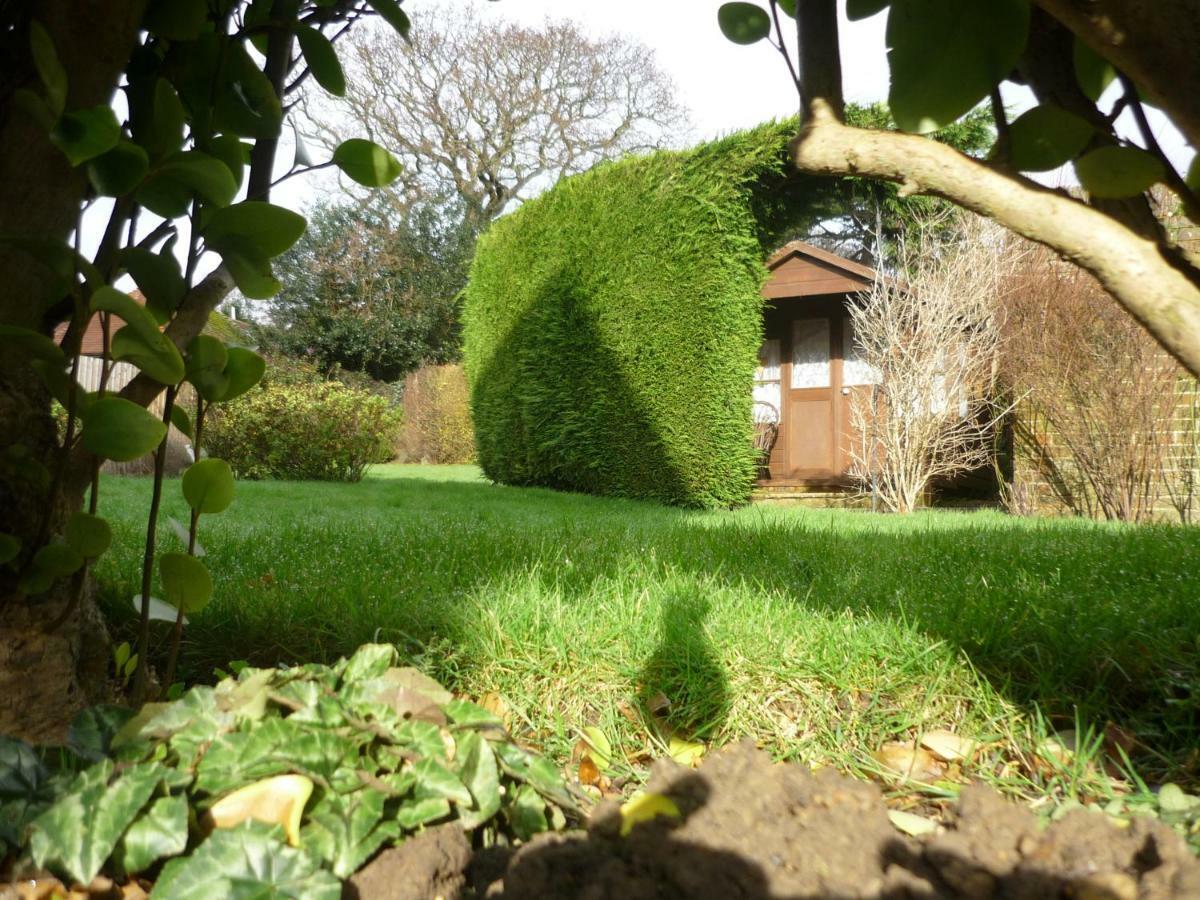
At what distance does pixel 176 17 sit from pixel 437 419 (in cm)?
1704

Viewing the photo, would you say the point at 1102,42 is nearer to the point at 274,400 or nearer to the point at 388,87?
the point at 274,400

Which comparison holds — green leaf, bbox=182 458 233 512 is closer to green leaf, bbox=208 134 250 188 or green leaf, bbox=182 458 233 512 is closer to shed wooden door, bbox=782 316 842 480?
green leaf, bbox=208 134 250 188

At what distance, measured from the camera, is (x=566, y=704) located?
6.04 ft

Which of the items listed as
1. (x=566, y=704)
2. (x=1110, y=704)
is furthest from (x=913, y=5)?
(x=1110, y=704)

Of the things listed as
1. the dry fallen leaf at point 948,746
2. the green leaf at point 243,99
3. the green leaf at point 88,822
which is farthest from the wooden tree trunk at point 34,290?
the dry fallen leaf at point 948,746

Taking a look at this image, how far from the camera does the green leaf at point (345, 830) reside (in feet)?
2.74

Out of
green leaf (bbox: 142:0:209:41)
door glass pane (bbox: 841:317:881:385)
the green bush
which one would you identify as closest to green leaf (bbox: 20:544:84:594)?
green leaf (bbox: 142:0:209:41)

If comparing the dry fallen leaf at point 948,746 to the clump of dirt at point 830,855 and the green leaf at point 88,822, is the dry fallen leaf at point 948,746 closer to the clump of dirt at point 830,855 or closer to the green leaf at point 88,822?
the clump of dirt at point 830,855

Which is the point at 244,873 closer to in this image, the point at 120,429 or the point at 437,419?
the point at 120,429

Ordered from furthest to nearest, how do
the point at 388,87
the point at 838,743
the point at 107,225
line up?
1. the point at 388,87
2. the point at 838,743
3. the point at 107,225

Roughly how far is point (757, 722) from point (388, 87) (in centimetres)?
1975

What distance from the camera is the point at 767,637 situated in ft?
6.47

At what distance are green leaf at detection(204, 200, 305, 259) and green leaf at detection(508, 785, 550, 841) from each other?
0.76m

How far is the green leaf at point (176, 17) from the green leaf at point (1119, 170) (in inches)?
43.5
